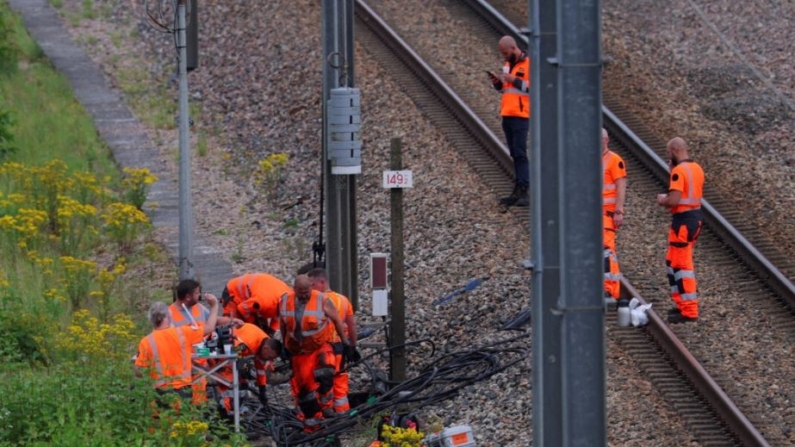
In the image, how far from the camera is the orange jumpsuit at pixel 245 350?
1216 centimetres

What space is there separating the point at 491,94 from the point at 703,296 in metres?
6.03

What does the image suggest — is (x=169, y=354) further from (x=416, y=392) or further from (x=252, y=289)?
(x=416, y=392)

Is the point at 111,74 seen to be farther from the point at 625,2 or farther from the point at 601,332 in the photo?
the point at 601,332

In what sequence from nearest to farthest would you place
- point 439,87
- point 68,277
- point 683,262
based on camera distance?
point 683,262, point 68,277, point 439,87

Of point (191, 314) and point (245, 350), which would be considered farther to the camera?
point (245, 350)

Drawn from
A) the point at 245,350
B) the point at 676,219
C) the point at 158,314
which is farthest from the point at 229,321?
the point at 676,219

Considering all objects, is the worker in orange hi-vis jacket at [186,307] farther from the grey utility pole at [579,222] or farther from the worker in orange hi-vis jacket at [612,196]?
the grey utility pole at [579,222]

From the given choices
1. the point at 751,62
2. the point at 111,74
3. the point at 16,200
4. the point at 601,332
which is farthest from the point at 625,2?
the point at 601,332

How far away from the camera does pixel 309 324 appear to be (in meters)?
12.2

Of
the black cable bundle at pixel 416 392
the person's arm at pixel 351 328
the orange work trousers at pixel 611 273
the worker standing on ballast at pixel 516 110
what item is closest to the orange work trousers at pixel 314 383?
the black cable bundle at pixel 416 392

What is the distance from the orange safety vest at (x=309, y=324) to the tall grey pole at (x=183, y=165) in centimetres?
254

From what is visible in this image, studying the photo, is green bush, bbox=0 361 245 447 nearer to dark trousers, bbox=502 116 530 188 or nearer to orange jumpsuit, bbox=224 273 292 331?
orange jumpsuit, bbox=224 273 292 331

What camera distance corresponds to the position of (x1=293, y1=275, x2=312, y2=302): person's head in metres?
12.0

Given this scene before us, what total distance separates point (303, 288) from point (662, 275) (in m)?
3.91
